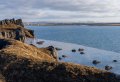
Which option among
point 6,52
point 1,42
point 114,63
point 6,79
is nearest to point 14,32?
point 114,63

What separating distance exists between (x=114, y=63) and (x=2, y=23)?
96115 mm

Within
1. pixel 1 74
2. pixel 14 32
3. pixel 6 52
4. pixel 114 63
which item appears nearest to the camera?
pixel 1 74

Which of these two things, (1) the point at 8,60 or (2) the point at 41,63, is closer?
(2) the point at 41,63

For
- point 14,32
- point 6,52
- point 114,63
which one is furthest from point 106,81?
point 14,32

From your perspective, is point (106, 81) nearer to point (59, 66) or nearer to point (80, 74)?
point (80, 74)

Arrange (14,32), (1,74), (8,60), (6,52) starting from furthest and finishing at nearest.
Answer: (14,32)
(6,52)
(8,60)
(1,74)

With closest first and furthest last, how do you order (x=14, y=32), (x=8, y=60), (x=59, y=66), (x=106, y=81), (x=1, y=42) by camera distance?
(x=106, y=81) < (x=59, y=66) < (x=8, y=60) < (x=1, y=42) < (x=14, y=32)

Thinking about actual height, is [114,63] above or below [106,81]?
below

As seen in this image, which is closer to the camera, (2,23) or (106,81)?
(106,81)

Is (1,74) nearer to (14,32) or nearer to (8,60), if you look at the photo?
(8,60)

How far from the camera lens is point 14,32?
439ft

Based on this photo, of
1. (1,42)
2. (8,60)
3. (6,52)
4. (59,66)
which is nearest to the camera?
(59,66)

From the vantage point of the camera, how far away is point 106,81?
29.0 m

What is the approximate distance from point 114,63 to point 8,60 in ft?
149
